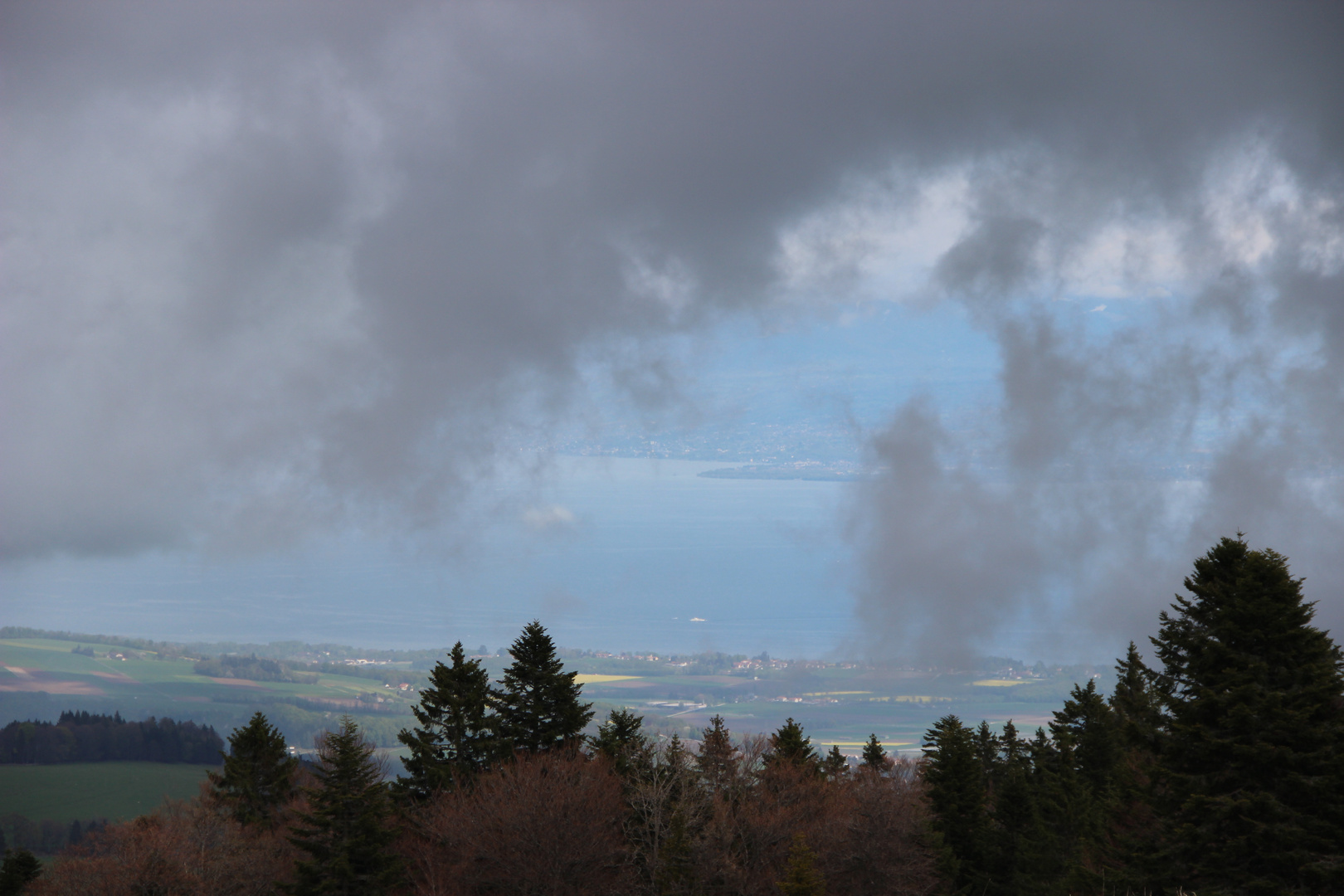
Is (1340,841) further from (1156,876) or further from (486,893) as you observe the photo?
(486,893)

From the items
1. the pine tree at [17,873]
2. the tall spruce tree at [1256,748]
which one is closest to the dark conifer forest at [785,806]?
the tall spruce tree at [1256,748]

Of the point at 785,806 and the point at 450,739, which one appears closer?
the point at 785,806

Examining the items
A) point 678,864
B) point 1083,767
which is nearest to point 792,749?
point 678,864

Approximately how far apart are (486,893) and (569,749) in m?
11.4

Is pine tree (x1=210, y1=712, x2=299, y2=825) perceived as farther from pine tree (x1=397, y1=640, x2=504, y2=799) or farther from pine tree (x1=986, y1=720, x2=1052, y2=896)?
pine tree (x1=986, y1=720, x2=1052, y2=896)

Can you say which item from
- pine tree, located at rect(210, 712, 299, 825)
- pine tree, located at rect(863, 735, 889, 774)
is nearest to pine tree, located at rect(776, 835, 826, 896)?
pine tree, located at rect(863, 735, 889, 774)

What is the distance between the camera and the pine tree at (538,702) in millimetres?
52875

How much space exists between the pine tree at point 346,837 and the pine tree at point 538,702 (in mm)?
11600

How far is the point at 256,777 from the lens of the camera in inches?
2692

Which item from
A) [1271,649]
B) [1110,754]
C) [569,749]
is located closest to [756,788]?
[569,749]

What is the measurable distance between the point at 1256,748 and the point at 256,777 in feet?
206

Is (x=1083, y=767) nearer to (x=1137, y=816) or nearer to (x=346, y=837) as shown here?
(x=1137, y=816)

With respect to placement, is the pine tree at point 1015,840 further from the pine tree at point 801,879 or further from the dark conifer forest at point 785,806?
the pine tree at point 801,879

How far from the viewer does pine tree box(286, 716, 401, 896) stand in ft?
133
